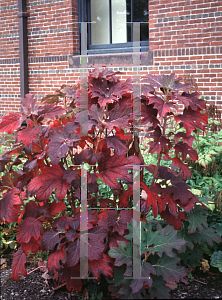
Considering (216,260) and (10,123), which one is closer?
(10,123)

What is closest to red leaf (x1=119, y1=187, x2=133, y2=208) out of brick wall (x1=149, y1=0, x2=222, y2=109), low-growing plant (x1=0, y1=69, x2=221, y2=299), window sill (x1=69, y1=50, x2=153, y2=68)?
low-growing plant (x1=0, y1=69, x2=221, y2=299)

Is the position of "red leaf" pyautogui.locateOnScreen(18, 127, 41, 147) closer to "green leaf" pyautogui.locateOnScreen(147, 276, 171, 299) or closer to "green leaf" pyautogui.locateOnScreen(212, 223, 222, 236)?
"green leaf" pyautogui.locateOnScreen(147, 276, 171, 299)

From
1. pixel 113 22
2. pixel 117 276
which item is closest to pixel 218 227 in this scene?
pixel 117 276

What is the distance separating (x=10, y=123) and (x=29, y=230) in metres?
0.59

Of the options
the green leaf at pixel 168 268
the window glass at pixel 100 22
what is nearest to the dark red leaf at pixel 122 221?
the green leaf at pixel 168 268

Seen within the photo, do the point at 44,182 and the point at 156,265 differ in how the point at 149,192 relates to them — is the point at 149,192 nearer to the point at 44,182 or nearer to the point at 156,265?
the point at 156,265

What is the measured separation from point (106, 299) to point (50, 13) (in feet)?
18.2

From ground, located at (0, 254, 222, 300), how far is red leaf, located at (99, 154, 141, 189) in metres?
0.75

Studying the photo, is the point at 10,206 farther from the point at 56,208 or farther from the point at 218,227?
the point at 218,227

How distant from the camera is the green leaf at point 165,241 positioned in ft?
5.47

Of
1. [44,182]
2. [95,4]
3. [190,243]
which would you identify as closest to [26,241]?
[44,182]

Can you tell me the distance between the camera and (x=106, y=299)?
1.92 meters

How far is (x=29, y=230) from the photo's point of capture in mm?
1821

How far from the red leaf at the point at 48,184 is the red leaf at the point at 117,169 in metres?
0.21
